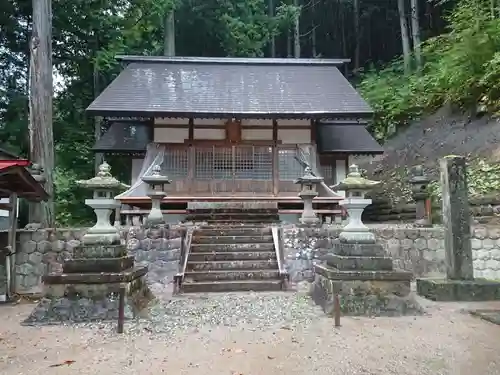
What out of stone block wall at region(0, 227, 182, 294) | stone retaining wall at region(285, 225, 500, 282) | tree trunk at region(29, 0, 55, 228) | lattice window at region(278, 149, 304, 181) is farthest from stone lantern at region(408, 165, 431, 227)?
tree trunk at region(29, 0, 55, 228)

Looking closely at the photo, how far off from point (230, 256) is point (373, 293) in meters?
3.28

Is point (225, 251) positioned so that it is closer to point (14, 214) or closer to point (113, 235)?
point (113, 235)

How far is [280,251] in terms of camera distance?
7898 millimetres

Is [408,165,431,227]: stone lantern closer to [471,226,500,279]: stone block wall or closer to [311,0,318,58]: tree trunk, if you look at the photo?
[471,226,500,279]: stone block wall

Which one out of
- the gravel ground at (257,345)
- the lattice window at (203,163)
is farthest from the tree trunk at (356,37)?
the gravel ground at (257,345)

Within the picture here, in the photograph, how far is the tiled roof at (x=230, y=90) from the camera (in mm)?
11555

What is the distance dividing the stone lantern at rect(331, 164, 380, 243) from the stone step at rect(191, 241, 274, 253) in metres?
2.64

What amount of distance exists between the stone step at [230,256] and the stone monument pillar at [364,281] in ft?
7.67

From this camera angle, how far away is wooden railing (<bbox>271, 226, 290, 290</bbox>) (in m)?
7.08

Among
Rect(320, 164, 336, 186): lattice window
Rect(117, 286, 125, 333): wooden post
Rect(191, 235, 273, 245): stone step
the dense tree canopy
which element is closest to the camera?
Rect(117, 286, 125, 333): wooden post

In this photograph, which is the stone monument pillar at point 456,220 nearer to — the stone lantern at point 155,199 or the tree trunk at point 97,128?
the stone lantern at point 155,199

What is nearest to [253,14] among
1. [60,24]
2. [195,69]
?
[195,69]

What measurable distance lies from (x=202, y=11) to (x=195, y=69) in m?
5.80

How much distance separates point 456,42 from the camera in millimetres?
15578
